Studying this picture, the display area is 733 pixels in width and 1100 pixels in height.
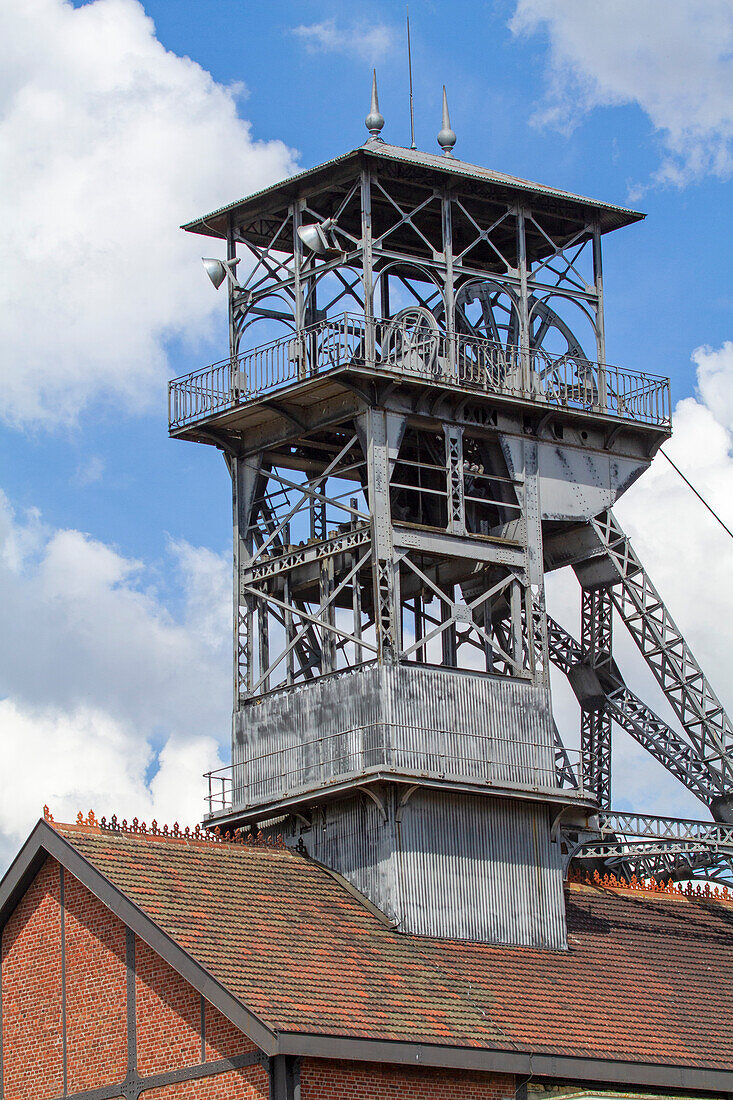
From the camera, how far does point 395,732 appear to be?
39.6m

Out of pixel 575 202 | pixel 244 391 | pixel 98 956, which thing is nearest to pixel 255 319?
pixel 244 391

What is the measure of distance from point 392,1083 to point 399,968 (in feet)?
10.5

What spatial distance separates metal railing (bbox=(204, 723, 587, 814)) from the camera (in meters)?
39.5

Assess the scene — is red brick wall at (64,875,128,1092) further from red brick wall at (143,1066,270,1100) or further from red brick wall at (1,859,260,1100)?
red brick wall at (143,1066,270,1100)

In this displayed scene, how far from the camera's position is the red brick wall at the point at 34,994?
36281mm

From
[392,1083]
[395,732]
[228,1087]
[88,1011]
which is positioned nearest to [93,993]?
[88,1011]

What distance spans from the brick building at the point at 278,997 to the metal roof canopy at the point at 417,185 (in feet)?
41.8

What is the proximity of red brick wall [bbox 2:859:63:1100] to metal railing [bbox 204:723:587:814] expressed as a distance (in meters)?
5.26

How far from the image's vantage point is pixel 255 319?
44688mm

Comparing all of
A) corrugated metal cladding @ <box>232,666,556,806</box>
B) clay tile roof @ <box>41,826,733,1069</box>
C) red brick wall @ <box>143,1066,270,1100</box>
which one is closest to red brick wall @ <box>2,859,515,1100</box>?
red brick wall @ <box>143,1066,270,1100</box>

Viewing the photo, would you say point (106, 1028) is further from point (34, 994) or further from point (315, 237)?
point (315, 237)

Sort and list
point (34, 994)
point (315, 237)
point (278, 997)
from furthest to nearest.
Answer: point (315, 237) < point (34, 994) < point (278, 997)

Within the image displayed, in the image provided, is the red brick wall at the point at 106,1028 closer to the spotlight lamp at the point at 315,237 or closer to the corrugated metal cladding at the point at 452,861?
the corrugated metal cladding at the point at 452,861

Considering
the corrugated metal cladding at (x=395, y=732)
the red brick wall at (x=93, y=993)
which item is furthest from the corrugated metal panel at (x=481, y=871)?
the red brick wall at (x=93, y=993)
